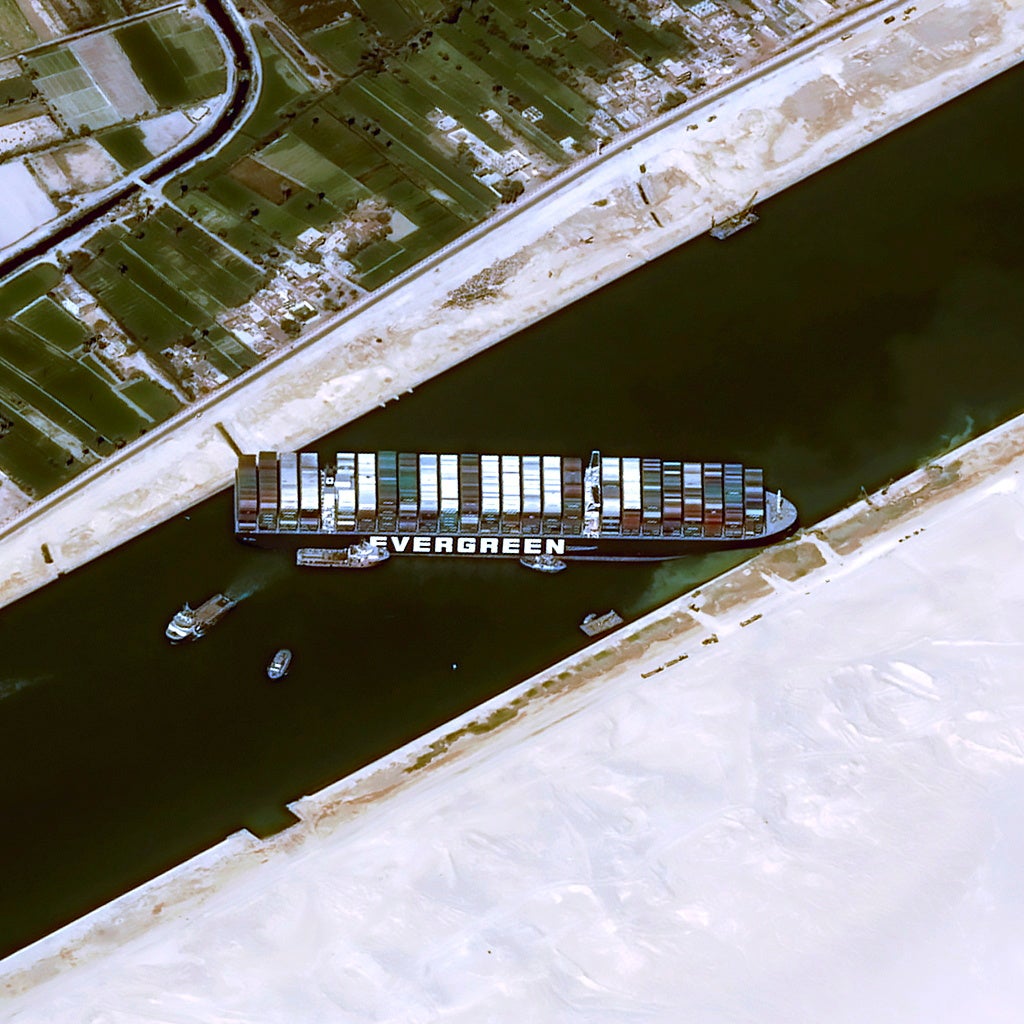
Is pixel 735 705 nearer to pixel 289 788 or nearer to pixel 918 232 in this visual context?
pixel 289 788

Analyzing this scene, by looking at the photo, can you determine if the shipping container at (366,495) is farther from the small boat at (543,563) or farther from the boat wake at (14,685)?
the boat wake at (14,685)

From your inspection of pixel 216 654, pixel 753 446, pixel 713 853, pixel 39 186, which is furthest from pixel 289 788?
pixel 39 186

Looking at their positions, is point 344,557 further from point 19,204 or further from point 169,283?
point 19,204

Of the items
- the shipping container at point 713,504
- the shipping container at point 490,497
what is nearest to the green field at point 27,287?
the shipping container at point 490,497

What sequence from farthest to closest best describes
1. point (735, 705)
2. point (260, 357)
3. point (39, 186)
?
point (39, 186) → point (260, 357) → point (735, 705)

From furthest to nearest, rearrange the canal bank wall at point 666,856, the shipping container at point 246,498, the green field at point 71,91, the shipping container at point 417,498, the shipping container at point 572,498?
the green field at point 71,91 < the shipping container at point 572,498 < the shipping container at point 417,498 < the shipping container at point 246,498 < the canal bank wall at point 666,856

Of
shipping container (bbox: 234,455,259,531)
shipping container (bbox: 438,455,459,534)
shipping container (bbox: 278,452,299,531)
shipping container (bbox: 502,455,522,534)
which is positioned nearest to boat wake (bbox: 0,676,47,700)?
shipping container (bbox: 234,455,259,531)
